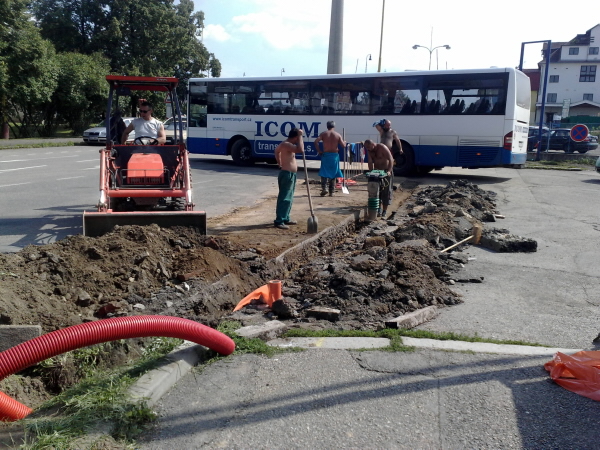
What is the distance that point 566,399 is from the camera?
12.5 ft

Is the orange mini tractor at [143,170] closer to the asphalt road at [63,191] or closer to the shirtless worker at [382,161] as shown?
the asphalt road at [63,191]

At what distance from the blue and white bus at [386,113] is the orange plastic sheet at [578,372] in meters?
14.6

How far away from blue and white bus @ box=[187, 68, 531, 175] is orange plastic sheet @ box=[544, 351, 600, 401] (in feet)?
47.8

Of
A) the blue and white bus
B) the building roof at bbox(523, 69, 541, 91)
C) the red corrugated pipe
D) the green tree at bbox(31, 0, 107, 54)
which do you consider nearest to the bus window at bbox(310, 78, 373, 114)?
the blue and white bus

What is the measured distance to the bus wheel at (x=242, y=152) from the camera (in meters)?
21.8

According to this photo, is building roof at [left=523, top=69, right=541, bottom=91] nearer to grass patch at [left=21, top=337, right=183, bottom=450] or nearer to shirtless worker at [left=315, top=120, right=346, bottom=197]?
shirtless worker at [left=315, top=120, right=346, bottom=197]

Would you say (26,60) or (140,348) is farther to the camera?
(26,60)

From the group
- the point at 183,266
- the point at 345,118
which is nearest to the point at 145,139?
the point at 183,266

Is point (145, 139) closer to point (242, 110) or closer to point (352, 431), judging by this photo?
point (352, 431)

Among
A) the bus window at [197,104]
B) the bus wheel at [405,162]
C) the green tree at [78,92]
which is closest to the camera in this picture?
the bus wheel at [405,162]

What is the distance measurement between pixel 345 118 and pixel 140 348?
1643 centimetres

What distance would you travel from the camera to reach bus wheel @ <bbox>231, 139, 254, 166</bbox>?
21.8 metres

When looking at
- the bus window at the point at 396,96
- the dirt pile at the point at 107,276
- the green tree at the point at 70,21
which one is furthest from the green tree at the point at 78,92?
the dirt pile at the point at 107,276

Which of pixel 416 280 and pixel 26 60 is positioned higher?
pixel 26 60
